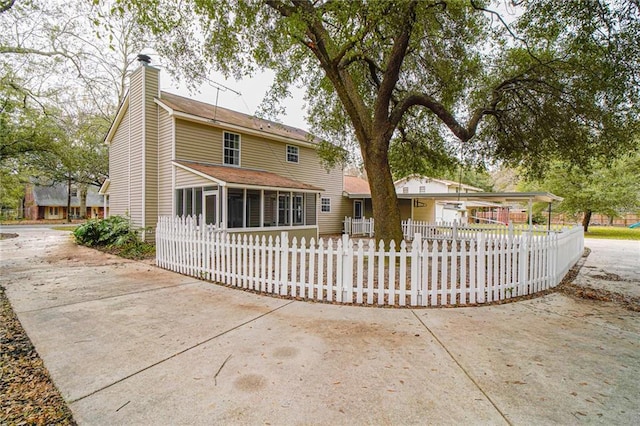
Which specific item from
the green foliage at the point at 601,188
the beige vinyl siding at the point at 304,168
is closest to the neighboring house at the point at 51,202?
the beige vinyl siding at the point at 304,168

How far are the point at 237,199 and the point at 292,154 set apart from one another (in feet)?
16.0

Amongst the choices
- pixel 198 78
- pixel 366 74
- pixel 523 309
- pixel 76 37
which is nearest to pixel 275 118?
pixel 198 78

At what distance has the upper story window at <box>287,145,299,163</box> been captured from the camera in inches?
634

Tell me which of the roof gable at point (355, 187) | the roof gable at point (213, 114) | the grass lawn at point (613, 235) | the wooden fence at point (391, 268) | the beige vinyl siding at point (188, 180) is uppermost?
the roof gable at point (213, 114)

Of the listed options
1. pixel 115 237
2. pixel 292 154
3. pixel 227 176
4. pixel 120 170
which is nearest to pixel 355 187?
pixel 292 154

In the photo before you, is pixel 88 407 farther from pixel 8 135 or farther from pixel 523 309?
pixel 8 135

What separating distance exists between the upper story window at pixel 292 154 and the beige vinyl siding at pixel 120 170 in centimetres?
731

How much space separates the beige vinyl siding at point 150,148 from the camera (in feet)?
39.9

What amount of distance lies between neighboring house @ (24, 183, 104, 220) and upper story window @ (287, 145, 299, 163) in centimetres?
3496

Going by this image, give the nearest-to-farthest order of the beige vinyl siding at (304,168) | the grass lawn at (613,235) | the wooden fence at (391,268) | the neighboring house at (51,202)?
the wooden fence at (391,268) < the beige vinyl siding at (304,168) < the grass lawn at (613,235) < the neighboring house at (51,202)

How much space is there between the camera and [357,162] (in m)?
13.6

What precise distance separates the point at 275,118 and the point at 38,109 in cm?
1412

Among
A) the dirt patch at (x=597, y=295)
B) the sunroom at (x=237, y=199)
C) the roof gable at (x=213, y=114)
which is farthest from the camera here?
the roof gable at (x=213, y=114)

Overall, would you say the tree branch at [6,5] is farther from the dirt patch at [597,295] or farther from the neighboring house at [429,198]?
the dirt patch at [597,295]
